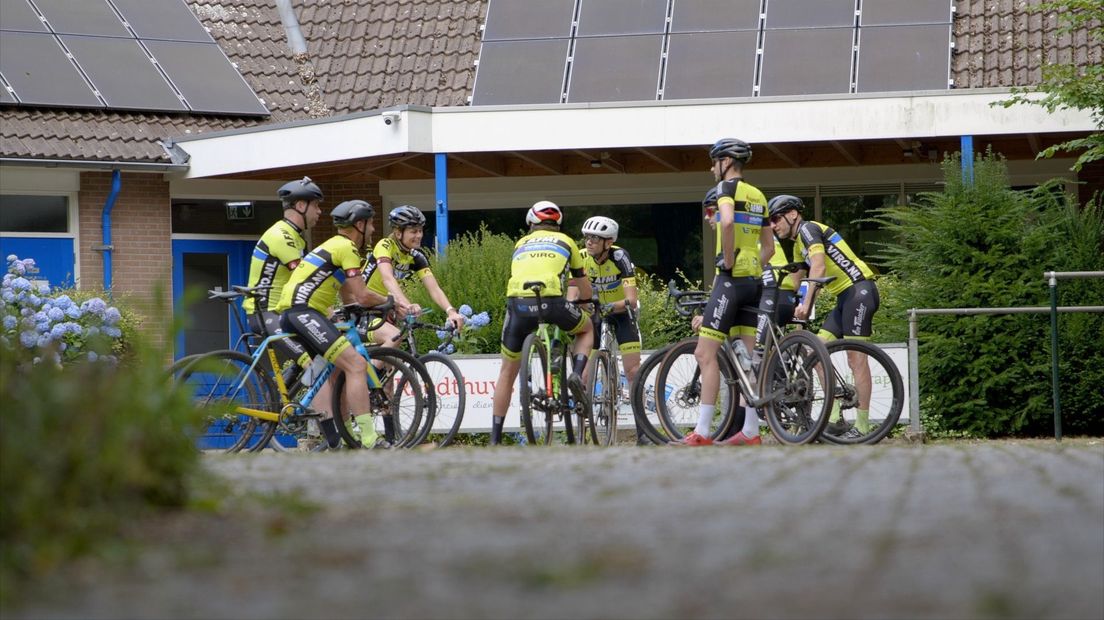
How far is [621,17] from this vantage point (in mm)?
20906

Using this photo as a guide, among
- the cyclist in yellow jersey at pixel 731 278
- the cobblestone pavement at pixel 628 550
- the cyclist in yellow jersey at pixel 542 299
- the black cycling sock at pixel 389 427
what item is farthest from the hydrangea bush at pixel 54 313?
the cobblestone pavement at pixel 628 550

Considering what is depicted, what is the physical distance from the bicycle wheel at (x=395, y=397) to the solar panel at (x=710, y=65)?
32.4 ft

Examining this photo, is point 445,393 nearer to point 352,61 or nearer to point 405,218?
point 405,218

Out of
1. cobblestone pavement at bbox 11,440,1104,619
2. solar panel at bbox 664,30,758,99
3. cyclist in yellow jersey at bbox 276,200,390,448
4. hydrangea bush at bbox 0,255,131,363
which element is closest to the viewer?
cobblestone pavement at bbox 11,440,1104,619

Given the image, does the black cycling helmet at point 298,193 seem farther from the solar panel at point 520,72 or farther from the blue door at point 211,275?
the blue door at point 211,275

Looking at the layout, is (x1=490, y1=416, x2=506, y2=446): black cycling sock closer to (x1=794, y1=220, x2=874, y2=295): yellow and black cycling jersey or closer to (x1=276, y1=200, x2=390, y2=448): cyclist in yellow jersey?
(x1=276, y1=200, x2=390, y2=448): cyclist in yellow jersey

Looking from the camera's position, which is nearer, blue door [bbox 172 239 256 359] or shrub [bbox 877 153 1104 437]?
shrub [bbox 877 153 1104 437]

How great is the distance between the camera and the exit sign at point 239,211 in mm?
21859

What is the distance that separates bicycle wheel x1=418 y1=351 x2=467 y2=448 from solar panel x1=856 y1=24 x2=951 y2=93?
859 cm

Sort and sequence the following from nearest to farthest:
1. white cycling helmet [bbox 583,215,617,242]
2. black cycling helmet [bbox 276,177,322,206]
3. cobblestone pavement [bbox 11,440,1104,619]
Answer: cobblestone pavement [bbox 11,440,1104,619], black cycling helmet [bbox 276,177,322,206], white cycling helmet [bbox 583,215,617,242]

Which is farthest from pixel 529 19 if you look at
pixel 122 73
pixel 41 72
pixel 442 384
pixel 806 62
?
pixel 442 384

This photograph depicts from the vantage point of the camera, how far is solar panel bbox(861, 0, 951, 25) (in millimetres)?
20000

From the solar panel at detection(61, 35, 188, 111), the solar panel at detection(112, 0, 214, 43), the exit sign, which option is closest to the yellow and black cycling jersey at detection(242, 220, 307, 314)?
the solar panel at detection(61, 35, 188, 111)

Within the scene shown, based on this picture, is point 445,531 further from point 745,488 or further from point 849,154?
point 849,154
